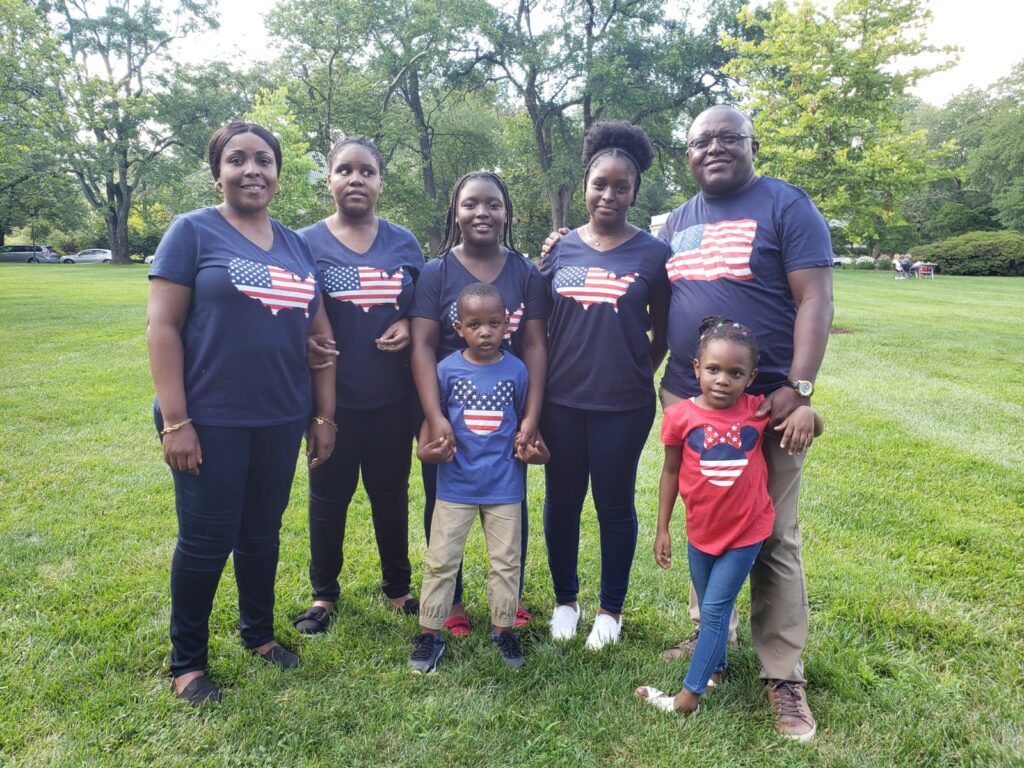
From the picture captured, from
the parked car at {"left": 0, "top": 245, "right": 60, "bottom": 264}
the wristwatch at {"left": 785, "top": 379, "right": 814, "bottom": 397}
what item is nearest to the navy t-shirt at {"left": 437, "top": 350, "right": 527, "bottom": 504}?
the wristwatch at {"left": 785, "top": 379, "right": 814, "bottom": 397}

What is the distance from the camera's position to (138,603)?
3234 millimetres

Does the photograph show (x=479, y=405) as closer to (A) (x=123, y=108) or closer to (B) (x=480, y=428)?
(B) (x=480, y=428)

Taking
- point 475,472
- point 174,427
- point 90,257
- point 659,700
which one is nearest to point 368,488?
point 475,472

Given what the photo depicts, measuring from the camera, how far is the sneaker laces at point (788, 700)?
98.0 inches

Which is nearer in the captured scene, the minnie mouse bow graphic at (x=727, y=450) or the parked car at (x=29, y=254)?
the minnie mouse bow graphic at (x=727, y=450)

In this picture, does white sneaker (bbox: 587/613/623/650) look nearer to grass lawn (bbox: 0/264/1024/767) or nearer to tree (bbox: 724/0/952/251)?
grass lawn (bbox: 0/264/1024/767)

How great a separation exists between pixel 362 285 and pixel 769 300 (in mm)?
1690

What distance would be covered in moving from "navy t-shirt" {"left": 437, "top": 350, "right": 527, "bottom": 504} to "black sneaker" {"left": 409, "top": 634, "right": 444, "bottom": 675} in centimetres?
64

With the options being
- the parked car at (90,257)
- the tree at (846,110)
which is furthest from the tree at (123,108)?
the tree at (846,110)

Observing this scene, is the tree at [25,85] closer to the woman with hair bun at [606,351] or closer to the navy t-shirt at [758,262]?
the woman with hair bun at [606,351]

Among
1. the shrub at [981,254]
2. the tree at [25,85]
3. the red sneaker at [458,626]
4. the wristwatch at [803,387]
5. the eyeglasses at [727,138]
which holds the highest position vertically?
the tree at [25,85]

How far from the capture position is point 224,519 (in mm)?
2475

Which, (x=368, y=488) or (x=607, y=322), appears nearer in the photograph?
(x=607, y=322)

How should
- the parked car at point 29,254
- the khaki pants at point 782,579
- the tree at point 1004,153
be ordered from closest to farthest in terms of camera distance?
the khaki pants at point 782,579 → the tree at point 1004,153 → the parked car at point 29,254
